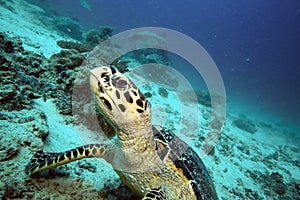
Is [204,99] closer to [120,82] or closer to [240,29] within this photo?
[120,82]

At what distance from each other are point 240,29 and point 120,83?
14016 cm

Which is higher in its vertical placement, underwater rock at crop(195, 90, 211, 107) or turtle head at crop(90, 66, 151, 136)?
underwater rock at crop(195, 90, 211, 107)

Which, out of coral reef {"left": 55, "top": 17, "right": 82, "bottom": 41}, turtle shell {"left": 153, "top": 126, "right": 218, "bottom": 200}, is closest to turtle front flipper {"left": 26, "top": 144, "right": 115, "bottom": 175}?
turtle shell {"left": 153, "top": 126, "right": 218, "bottom": 200}

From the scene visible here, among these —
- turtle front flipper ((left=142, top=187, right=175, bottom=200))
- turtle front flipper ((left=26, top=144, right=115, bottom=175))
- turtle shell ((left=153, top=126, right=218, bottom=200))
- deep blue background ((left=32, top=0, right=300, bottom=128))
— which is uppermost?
deep blue background ((left=32, top=0, right=300, bottom=128))

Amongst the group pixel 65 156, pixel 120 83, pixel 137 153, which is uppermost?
pixel 120 83

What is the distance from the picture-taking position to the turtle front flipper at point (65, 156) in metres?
1.77

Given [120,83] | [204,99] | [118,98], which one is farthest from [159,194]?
[204,99]

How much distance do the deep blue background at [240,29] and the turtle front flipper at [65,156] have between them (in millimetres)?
64709

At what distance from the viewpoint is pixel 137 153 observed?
1717 mm

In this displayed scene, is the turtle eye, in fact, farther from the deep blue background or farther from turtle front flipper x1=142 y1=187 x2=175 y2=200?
the deep blue background

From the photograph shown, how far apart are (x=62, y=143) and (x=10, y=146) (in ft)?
2.60

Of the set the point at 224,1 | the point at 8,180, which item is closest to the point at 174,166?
the point at 8,180

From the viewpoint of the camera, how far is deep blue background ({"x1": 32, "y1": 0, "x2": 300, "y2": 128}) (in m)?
75.1

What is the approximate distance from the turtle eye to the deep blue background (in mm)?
64968
